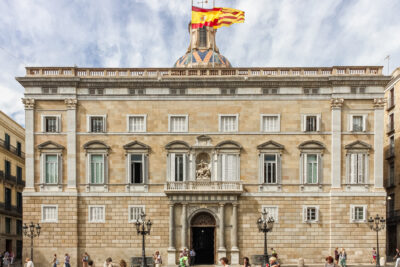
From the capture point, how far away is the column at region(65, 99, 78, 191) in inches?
1266

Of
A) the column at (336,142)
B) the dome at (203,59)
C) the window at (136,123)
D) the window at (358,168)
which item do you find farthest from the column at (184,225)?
the dome at (203,59)

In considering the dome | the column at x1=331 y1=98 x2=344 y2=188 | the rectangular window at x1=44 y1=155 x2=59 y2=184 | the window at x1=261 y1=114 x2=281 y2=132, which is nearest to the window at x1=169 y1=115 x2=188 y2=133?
the window at x1=261 y1=114 x2=281 y2=132

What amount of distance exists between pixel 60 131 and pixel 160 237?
11.7 meters

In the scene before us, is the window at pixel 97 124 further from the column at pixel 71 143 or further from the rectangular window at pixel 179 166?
the rectangular window at pixel 179 166

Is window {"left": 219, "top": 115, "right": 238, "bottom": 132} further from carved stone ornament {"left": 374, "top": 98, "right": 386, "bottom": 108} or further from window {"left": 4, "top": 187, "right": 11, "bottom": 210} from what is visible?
window {"left": 4, "top": 187, "right": 11, "bottom": 210}

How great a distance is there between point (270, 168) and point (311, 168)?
3.26 meters

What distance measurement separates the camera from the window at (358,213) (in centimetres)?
3156

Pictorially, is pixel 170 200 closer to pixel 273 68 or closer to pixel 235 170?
pixel 235 170

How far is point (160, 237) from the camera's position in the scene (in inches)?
1257

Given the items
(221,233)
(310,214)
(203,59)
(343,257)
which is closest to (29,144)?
(221,233)

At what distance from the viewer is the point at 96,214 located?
32156 millimetres

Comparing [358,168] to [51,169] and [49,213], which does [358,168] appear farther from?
[49,213]

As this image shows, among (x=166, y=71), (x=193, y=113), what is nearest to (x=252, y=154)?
(x=193, y=113)

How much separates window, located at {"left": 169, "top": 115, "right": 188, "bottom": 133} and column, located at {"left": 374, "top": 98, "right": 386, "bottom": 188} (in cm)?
1513
